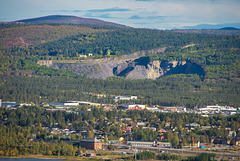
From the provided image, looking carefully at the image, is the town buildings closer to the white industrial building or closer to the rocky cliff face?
the white industrial building

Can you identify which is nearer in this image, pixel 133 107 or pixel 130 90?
pixel 133 107

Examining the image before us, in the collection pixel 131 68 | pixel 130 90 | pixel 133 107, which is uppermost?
pixel 131 68

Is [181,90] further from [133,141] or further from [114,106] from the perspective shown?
[133,141]

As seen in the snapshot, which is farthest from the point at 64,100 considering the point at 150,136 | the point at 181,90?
the point at 150,136

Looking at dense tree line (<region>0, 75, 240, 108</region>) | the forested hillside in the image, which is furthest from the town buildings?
the forested hillside

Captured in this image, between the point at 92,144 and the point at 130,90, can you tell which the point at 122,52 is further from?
the point at 92,144

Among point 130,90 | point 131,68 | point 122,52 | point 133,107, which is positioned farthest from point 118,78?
point 133,107

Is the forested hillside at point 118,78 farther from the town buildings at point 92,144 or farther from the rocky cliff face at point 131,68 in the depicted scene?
the town buildings at point 92,144
